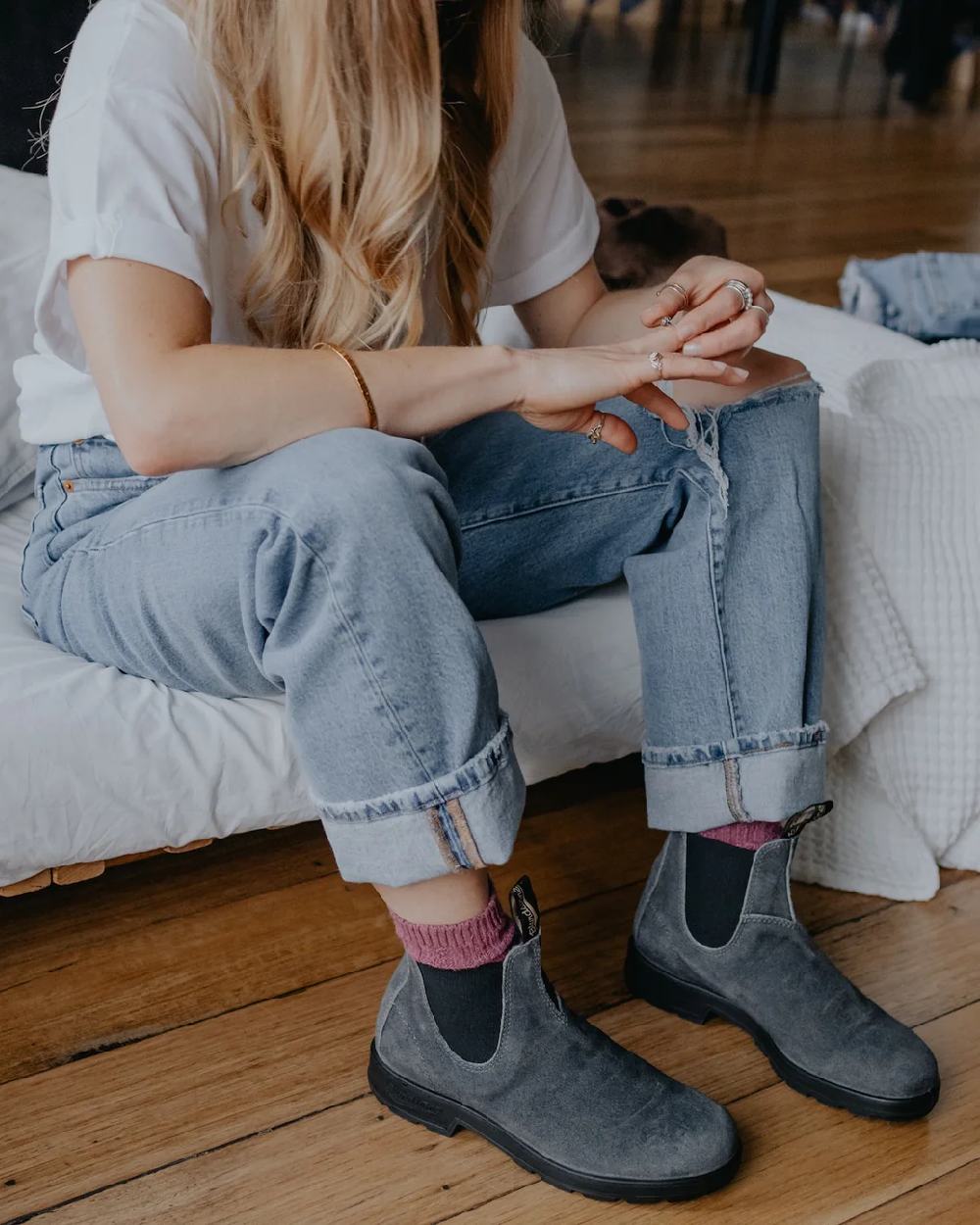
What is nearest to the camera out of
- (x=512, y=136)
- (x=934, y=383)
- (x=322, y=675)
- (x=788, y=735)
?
(x=322, y=675)

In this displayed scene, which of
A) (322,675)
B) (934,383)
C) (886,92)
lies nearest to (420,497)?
(322,675)

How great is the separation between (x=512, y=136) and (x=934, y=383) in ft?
1.98

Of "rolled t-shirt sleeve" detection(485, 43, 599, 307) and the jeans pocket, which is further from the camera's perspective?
"rolled t-shirt sleeve" detection(485, 43, 599, 307)

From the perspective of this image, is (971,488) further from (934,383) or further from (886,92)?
(886,92)

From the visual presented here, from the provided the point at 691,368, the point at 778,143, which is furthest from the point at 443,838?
the point at 778,143

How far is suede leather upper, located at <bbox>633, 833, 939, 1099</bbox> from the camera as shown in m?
1.01

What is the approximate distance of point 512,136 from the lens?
45.5 inches

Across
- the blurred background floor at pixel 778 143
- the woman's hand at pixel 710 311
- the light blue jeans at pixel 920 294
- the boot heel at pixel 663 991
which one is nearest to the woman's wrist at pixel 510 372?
the woman's hand at pixel 710 311

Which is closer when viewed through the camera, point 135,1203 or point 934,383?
point 135,1203

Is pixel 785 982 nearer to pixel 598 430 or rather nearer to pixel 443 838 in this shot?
pixel 443 838

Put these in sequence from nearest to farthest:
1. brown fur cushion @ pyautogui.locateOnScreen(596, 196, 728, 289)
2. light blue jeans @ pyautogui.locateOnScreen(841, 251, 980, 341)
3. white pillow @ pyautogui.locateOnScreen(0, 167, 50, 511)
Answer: white pillow @ pyautogui.locateOnScreen(0, 167, 50, 511) < brown fur cushion @ pyautogui.locateOnScreen(596, 196, 728, 289) < light blue jeans @ pyautogui.locateOnScreen(841, 251, 980, 341)

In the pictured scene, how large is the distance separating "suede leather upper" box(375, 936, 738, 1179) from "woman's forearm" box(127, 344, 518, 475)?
37 centimetres

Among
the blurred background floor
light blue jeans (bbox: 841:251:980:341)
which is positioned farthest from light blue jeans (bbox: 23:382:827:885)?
the blurred background floor

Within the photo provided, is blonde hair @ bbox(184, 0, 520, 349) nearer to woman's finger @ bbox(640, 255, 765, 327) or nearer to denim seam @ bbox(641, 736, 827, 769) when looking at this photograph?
woman's finger @ bbox(640, 255, 765, 327)
